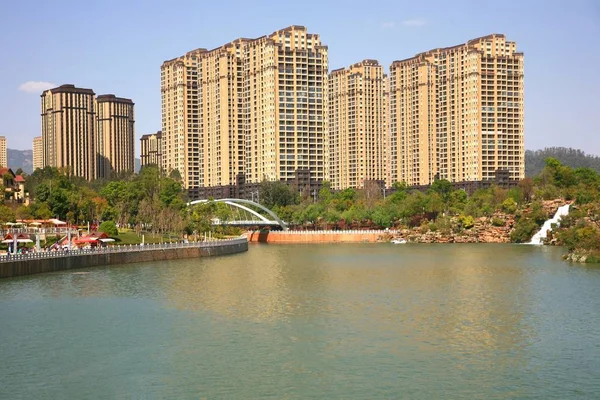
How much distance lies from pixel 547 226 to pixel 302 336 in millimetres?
75490

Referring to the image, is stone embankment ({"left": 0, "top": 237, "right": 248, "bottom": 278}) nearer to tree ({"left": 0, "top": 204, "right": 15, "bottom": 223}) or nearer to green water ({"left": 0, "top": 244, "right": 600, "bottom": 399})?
green water ({"left": 0, "top": 244, "right": 600, "bottom": 399})

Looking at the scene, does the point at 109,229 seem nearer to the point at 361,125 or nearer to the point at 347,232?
the point at 347,232

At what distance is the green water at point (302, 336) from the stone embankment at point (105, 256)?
1.59 metres

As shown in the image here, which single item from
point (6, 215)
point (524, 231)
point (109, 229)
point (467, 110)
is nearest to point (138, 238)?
point (109, 229)

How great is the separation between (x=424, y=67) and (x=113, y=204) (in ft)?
236

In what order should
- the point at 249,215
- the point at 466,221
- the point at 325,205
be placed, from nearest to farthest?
1. the point at 466,221
2. the point at 249,215
3. the point at 325,205

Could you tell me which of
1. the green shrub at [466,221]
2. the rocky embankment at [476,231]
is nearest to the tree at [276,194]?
the rocky embankment at [476,231]

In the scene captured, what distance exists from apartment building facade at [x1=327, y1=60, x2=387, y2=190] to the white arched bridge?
38.7m

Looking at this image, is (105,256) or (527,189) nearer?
(105,256)

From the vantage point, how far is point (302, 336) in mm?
34594

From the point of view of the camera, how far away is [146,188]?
108 meters

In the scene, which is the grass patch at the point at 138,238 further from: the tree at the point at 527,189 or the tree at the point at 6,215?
the tree at the point at 527,189

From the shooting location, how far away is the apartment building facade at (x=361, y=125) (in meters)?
169

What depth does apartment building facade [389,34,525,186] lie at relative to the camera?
13925 centimetres
